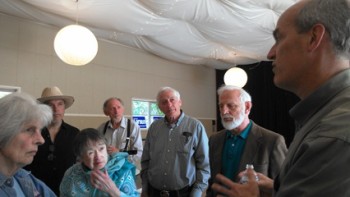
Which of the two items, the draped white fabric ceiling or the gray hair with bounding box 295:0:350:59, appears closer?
the gray hair with bounding box 295:0:350:59

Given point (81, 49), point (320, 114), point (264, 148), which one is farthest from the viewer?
point (81, 49)

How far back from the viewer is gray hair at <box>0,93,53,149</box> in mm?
1465

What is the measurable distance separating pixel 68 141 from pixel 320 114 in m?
2.47

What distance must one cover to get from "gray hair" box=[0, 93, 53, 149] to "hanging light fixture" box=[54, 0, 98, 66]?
2.16m

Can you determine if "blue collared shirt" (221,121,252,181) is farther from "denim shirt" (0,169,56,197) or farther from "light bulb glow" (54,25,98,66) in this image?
"light bulb glow" (54,25,98,66)

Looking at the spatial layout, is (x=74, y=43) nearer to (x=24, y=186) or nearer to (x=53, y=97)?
(x=53, y=97)

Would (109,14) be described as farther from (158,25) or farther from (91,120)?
(91,120)

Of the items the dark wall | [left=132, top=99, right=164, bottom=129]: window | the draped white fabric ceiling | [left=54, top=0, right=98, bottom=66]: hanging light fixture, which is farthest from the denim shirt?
the dark wall

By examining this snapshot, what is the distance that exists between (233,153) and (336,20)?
1491 mm

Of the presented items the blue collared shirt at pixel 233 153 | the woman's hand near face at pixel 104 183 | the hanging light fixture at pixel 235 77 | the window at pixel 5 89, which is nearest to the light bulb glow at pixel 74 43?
the window at pixel 5 89

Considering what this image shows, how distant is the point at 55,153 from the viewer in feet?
9.05

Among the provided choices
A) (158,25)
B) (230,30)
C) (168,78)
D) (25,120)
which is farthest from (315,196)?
(168,78)

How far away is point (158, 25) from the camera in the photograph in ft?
14.6

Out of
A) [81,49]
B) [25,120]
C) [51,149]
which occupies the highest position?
[81,49]
